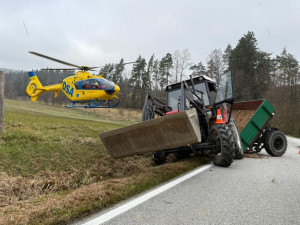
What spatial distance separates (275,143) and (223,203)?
6691mm

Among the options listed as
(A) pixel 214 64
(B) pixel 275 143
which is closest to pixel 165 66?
(A) pixel 214 64

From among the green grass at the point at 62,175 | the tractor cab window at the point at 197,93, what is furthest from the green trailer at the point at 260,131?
the green grass at the point at 62,175

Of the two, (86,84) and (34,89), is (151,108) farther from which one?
(34,89)

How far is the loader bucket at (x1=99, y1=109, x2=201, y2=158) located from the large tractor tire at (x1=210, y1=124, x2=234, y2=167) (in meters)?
0.99

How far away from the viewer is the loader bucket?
4.29 meters

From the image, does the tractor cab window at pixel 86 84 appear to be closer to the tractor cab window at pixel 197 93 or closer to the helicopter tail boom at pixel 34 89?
the helicopter tail boom at pixel 34 89

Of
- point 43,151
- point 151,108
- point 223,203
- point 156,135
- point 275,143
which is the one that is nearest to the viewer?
point 223,203

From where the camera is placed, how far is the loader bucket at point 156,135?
4285 mm

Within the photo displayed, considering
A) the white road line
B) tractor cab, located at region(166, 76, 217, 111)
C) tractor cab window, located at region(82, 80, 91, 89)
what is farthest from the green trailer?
tractor cab window, located at region(82, 80, 91, 89)

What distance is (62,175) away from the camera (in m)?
5.05

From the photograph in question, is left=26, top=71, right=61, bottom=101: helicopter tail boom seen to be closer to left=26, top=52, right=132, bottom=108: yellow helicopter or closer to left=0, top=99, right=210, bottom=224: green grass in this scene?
left=26, top=52, right=132, bottom=108: yellow helicopter

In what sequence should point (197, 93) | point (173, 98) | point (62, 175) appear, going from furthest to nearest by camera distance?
point (173, 98) < point (197, 93) < point (62, 175)

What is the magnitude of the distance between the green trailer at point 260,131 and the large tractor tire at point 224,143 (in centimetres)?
252

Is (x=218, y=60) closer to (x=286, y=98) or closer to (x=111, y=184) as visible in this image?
(x=286, y=98)
